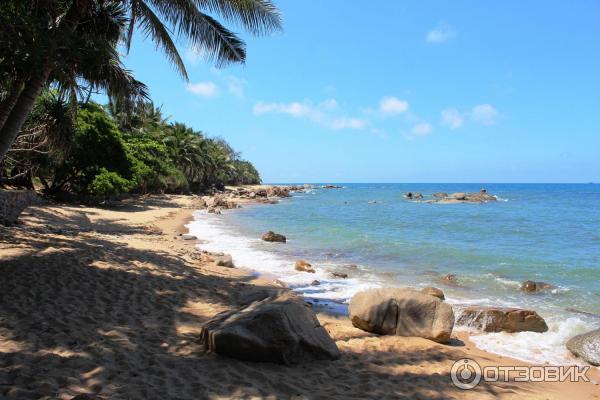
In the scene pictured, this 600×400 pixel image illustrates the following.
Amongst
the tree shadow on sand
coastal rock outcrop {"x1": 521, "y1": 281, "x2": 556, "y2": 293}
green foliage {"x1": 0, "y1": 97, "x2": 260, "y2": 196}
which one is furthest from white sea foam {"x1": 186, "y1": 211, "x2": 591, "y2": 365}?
green foliage {"x1": 0, "y1": 97, "x2": 260, "y2": 196}

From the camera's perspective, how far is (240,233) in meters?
23.3

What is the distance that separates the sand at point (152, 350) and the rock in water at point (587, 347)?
1.71ft

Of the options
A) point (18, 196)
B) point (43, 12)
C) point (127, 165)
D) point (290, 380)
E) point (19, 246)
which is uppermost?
point (43, 12)

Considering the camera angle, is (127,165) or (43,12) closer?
(43,12)

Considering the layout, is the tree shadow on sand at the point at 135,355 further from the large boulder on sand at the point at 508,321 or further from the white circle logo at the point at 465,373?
the large boulder on sand at the point at 508,321

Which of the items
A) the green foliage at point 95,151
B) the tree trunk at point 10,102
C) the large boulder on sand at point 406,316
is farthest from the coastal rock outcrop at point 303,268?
the tree trunk at point 10,102

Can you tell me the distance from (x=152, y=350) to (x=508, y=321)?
267 inches

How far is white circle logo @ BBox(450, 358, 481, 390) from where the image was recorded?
527cm

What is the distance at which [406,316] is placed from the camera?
7512 millimetres

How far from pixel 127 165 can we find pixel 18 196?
42.6 ft

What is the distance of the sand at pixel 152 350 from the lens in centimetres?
413

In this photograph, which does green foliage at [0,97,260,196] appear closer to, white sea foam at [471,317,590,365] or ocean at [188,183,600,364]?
ocean at [188,183,600,364]

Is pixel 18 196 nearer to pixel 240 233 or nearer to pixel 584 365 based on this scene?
pixel 240 233

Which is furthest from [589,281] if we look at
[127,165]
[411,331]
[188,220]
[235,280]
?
[127,165]
